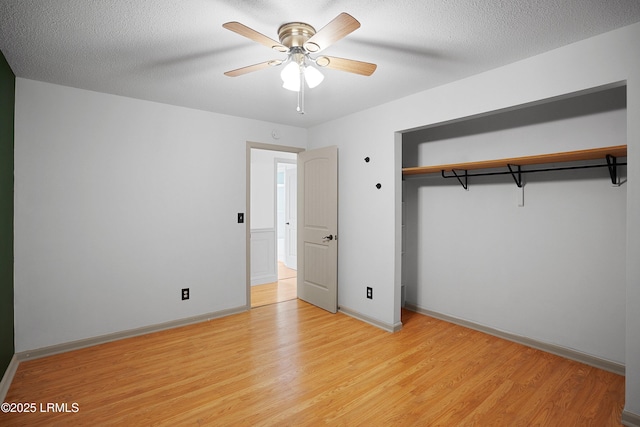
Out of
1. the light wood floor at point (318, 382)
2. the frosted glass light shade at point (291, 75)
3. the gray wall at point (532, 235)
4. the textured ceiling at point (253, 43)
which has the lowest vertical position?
the light wood floor at point (318, 382)

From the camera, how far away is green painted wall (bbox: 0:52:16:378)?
237 cm

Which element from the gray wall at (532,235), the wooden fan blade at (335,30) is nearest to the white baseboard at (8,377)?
the wooden fan blade at (335,30)

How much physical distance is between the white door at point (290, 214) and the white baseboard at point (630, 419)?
210 inches

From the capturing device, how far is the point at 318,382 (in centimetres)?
245

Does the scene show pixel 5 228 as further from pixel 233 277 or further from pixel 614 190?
pixel 614 190

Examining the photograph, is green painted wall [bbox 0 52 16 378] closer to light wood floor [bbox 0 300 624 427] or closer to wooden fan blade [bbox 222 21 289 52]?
light wood floor [bbox 0 300 624 427]

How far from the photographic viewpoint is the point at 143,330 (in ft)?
11.1

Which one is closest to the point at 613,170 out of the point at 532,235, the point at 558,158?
the point at 558,158

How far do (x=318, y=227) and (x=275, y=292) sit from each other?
4.65 feet

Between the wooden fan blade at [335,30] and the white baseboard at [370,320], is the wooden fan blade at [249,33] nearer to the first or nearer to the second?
the wooden fan blade at [335,30]

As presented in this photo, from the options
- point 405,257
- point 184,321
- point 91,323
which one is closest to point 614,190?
point 405,257

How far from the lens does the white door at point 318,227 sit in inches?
159

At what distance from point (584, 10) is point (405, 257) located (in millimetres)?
2915

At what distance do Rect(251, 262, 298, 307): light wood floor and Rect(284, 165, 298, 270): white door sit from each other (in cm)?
84
